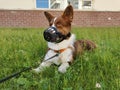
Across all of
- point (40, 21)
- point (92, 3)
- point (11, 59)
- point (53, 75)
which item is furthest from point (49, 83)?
point (92, 3)

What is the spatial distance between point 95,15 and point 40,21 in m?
3.29

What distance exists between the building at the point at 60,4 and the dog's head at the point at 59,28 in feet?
37.7

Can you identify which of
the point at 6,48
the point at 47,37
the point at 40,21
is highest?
the point at 47,37

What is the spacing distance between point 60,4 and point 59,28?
39.3 feet

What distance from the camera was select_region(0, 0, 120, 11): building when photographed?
47.6 ft

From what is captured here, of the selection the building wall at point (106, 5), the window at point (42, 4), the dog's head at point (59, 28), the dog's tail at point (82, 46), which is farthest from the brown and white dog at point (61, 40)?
the building wall at point (106, 5)

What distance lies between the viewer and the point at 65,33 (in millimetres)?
3424

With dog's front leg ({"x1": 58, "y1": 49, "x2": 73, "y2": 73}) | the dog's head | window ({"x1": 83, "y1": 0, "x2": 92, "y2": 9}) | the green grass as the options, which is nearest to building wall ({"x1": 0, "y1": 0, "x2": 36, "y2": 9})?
window ({"x1": 83, "y1": 0, "x2": 92, "y2": 9})

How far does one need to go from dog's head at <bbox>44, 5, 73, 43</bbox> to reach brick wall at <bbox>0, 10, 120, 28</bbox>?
Answer: 11406mm

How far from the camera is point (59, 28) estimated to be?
132 inches

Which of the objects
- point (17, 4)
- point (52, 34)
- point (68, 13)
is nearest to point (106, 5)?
point (17, 4)

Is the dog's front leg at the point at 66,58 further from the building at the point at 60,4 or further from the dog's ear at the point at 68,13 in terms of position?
the building at the point at 60,4

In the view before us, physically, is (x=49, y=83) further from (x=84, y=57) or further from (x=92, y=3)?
(x=92, y=3)

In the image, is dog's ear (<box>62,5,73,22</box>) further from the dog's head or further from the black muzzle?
the black muzzle
